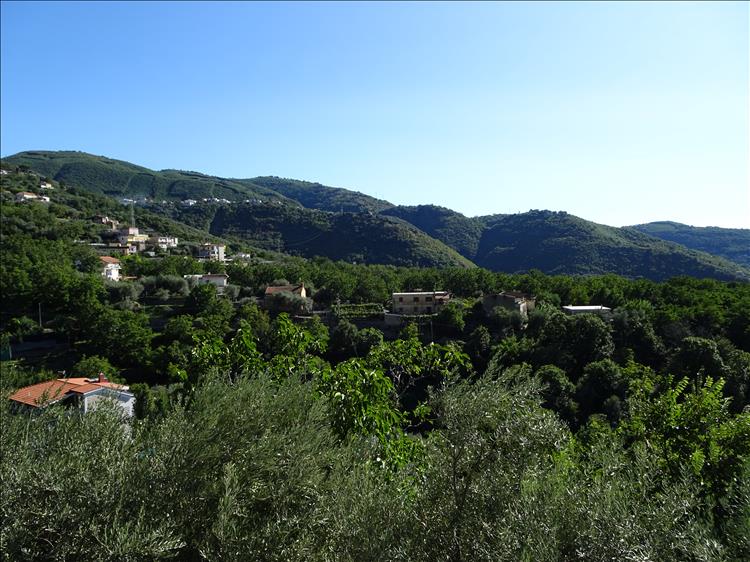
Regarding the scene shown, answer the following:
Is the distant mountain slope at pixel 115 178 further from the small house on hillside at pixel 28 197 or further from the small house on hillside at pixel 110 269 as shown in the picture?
the small house on hillside at pixel 110 269

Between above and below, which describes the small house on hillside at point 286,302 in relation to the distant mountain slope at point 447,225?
below

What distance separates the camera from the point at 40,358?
103ft

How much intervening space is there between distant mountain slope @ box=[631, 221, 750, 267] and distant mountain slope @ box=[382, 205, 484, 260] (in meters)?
43.9

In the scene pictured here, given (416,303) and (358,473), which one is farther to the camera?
(416,303)

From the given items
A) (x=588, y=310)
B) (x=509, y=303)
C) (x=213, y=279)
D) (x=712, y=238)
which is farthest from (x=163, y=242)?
(x=712, y=238)

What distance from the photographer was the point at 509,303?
123ft

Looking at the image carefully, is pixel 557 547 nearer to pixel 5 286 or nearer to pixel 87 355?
pixel 87 355

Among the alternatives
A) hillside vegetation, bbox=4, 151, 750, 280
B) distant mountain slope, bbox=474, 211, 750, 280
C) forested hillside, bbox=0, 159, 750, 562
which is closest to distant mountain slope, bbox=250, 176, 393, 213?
hillside vegetation, bbox=4, 151, 750, 280

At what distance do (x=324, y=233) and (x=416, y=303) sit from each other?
57573mm

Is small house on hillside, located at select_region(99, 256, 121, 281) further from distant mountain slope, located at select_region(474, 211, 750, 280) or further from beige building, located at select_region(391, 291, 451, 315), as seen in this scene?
distant mountain slope, located at select_region(474, 211, 750, 280)

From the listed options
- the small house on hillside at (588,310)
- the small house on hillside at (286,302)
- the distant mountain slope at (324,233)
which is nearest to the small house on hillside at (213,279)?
the small house on hillside at (286,302)

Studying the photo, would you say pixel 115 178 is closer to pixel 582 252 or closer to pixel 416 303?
pixel 582 252

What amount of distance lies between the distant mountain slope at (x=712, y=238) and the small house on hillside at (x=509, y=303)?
54.5 metres

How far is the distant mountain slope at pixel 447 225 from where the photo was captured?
372 feet
